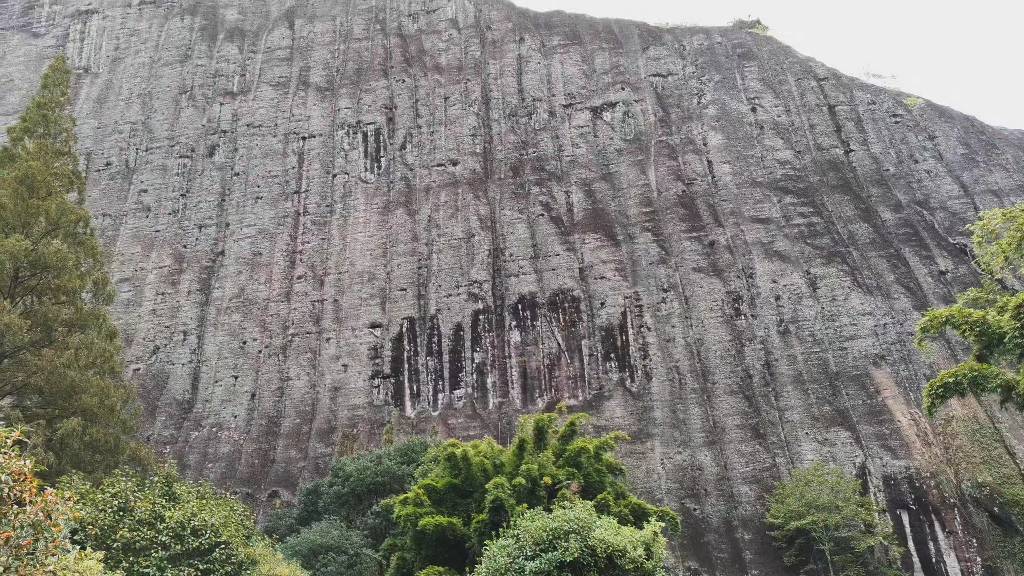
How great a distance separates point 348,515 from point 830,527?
45.7 feet

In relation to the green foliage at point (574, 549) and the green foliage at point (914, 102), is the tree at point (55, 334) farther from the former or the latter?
the green foliage at point (914, 102)

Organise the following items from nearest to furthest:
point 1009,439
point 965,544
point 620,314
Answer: point 965,544
point 1009,439
point 620,314

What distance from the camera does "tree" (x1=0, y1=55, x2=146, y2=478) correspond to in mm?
16766

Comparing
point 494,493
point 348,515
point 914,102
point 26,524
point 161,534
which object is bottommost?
point 26,524

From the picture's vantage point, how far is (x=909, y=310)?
27734 millimetres

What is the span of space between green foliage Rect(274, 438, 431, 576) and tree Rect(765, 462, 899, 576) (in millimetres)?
11186

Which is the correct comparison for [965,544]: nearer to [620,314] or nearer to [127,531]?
[620,314]

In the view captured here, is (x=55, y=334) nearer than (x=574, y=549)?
No

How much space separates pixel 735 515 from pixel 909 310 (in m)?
10.5

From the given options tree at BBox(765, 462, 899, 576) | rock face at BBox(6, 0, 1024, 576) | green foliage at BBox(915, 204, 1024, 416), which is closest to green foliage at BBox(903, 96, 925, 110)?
rock face at BBox(6, 0, 1024, 576)

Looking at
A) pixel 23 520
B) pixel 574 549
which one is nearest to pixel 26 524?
pixel 23 520

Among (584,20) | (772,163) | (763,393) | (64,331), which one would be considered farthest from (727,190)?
(64,331)

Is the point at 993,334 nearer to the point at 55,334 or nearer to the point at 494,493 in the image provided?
the point at 494,493

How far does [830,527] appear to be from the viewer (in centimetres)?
2134
